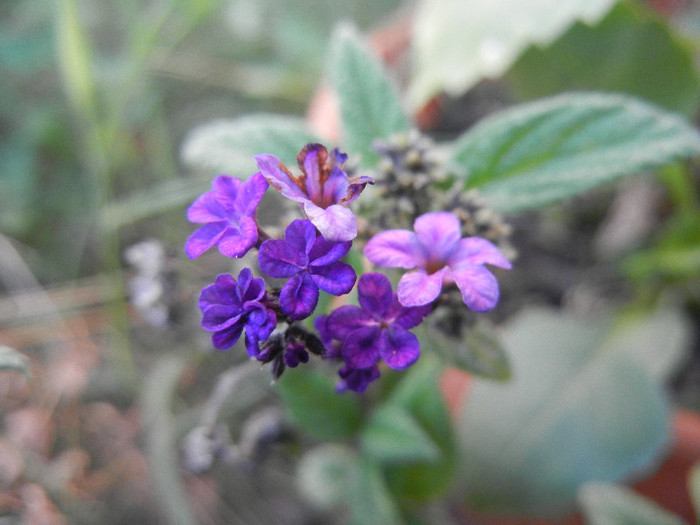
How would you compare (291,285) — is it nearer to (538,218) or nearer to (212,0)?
(212,0)

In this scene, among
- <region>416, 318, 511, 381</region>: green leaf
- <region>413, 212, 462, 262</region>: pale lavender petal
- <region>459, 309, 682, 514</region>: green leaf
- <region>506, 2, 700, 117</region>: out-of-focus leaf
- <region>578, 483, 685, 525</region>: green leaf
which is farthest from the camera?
<region>506, 2, 700, 117</region>: out-of-focus leaf

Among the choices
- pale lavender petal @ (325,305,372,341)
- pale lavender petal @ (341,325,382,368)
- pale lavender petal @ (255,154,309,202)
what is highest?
pale lavender petal @ (255,154,309,202)

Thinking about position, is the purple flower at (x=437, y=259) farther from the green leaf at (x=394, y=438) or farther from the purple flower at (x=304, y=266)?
the green leaf at (x=394, y=438)

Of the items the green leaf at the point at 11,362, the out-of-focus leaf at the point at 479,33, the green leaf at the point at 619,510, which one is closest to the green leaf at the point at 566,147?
the out-of-focus leaf at the point at 479,33

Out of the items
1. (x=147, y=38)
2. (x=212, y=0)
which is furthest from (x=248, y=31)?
(x=147, y=38)

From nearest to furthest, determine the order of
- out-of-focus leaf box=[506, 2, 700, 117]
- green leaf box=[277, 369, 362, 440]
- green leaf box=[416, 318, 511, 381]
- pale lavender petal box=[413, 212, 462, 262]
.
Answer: pale lavender petal box=[413, 212, 462, 262] → green leaf box=[416, 318, 511, 381] → green leaf box=[277, 369, 362, 440] → out-of-focus leaf box=[506, 2, 700, 117]

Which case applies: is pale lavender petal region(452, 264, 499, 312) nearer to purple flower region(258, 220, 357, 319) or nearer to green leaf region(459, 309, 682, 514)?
purple flower region(258, 220, 357, 319)

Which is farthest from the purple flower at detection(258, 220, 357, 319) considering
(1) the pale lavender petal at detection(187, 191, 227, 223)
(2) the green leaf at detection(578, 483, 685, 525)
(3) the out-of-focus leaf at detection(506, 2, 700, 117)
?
(3) the out-of-focus leaf at detection(506, 2, 700, 117)

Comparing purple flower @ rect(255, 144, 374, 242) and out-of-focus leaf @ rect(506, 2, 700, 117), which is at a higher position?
out-of-focus leaf @ rect(506, 2, 700, 117)
